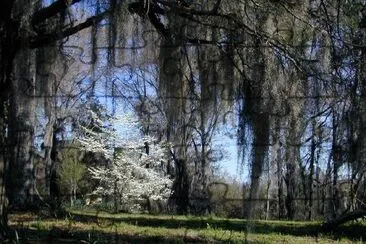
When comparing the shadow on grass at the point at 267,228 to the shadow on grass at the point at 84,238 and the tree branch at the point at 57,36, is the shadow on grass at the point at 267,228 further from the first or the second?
the tree branch at the point at 57,36

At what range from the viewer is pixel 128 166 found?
19.7 m

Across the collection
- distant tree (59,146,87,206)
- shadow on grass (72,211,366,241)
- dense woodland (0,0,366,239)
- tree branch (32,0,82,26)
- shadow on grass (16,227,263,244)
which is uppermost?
tree branch (32,0,82,26)

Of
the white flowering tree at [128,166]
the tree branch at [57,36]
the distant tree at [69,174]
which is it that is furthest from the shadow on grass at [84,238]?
the white flowering tree at [128,166]

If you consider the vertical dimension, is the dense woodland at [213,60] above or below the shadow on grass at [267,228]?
above

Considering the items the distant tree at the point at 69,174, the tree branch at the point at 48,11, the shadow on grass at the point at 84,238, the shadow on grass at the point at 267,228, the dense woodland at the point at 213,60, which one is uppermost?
the tree branch at the point at 48,11

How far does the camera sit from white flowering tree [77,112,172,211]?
18422 millimetres

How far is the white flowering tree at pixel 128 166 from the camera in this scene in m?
18.4

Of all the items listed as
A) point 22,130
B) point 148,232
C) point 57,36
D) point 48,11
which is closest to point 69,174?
point 22,130

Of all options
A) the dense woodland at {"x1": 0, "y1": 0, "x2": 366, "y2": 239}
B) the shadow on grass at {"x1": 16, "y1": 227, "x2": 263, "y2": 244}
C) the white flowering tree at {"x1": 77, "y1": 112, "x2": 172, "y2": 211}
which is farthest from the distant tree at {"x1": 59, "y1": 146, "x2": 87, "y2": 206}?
the dense woodland at {"x1": 0, "y1": 0, "x2": 366, "y2": 239}

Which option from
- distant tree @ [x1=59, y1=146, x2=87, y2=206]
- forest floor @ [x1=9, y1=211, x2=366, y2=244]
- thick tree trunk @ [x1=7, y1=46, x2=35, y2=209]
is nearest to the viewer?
thick tree trunk @ [x1=7, y1=46, x2=35, y2=209]

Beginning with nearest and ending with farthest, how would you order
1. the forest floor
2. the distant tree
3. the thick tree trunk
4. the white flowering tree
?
the thick tree trunk
the forest floor
the distant tree
the white flowering tree

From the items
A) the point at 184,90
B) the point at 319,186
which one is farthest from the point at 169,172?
the point at 184,90

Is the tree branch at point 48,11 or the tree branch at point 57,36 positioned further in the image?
the tree branch at point 48,11

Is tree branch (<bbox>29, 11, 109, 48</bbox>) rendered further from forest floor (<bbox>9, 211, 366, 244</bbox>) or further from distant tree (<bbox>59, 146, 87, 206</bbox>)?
distant tree (<bbox>59, 146, 87, 206</bbox>)
